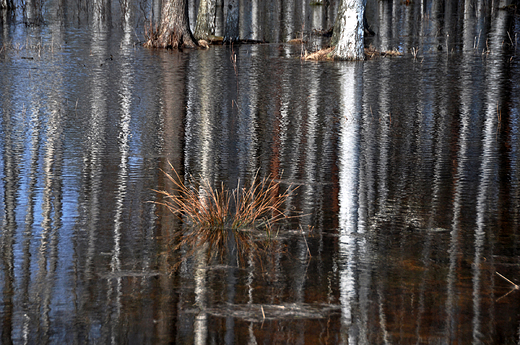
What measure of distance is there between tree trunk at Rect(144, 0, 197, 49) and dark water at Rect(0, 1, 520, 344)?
19.8 ft

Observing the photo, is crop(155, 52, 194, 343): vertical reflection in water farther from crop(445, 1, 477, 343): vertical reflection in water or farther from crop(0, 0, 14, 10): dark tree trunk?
crop(0, 0, 14, 10): dark tree trunk

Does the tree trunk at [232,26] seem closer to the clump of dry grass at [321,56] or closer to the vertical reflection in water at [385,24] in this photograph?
the vertical reflection in water at [385,24]

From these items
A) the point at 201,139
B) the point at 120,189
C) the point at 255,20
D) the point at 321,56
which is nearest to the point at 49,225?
the point at 120,189

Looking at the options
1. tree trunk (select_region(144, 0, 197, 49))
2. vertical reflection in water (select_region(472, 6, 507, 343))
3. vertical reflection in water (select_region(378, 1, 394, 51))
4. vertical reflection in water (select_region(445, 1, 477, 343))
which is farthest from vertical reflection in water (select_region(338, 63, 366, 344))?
tree trunk (select_region(144, 0, 197, 49))

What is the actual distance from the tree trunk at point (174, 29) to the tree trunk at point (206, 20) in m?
1.46

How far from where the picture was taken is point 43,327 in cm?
425

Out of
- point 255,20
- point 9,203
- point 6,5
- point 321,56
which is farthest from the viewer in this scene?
point 6,5

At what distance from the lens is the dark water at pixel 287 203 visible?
14.5 ft

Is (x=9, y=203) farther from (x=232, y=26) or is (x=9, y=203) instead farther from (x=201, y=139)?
(x=232, y=26)

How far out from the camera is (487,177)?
7.91 m

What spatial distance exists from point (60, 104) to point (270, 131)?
4.17m

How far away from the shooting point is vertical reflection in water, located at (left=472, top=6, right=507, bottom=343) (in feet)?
15.3

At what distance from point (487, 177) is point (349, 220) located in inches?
89.7

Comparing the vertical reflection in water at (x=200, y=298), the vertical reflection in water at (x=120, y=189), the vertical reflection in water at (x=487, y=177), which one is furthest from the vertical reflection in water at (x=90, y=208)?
the vertical reflection in water at (x=487, y=177)
